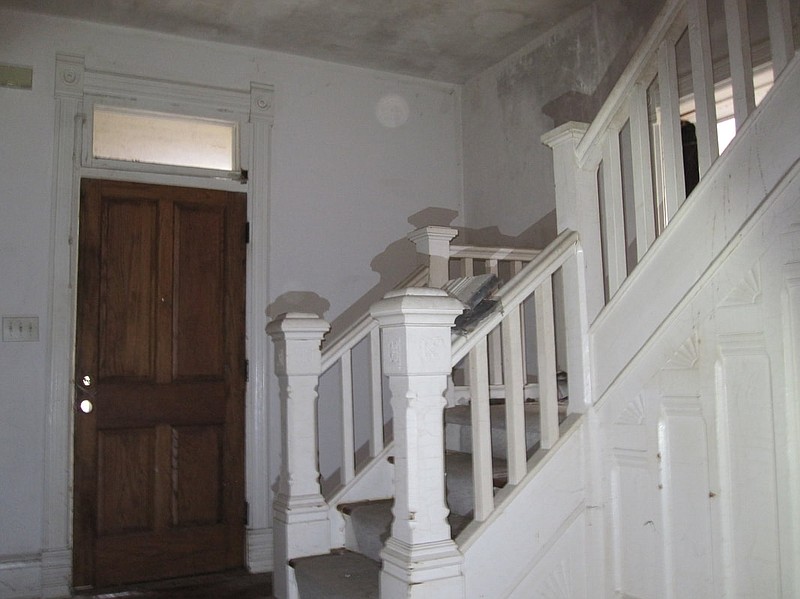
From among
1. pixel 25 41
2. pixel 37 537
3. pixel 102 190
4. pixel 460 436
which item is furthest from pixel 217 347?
pixel 25 41

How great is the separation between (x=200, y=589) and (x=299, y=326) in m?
1.60

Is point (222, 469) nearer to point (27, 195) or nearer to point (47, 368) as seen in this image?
point (47, 368)

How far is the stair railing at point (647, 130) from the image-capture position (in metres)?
2.12

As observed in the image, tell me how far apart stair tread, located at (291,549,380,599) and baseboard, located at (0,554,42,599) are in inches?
63.3

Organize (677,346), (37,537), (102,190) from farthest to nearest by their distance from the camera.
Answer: (102,190), (37,537), (677,346)

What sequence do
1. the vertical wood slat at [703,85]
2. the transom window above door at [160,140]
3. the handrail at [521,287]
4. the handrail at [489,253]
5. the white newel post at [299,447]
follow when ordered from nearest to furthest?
the vertical wood slat at [703,85], the handrail at [521,287], the white newel post at [299,447], the handrail at [489,253], the transom window above door at [160,140]

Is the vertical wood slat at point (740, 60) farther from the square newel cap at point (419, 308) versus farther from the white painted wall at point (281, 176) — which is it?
the white painted wall at point (281, 176)

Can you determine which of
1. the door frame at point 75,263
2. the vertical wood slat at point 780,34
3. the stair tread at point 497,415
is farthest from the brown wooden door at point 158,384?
the vertical wood slat at point 780,34

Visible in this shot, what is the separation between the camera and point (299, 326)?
2891 millimetres

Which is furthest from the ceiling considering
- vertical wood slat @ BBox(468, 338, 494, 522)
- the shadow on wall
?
vertical wood slat @ BBox(468, 338, 494, 522)

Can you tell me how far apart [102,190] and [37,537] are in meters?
1.80

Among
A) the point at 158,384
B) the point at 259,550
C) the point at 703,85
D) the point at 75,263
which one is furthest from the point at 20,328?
the point at 703,85

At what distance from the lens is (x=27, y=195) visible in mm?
3707

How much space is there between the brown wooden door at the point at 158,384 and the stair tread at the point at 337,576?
4.31 feet
